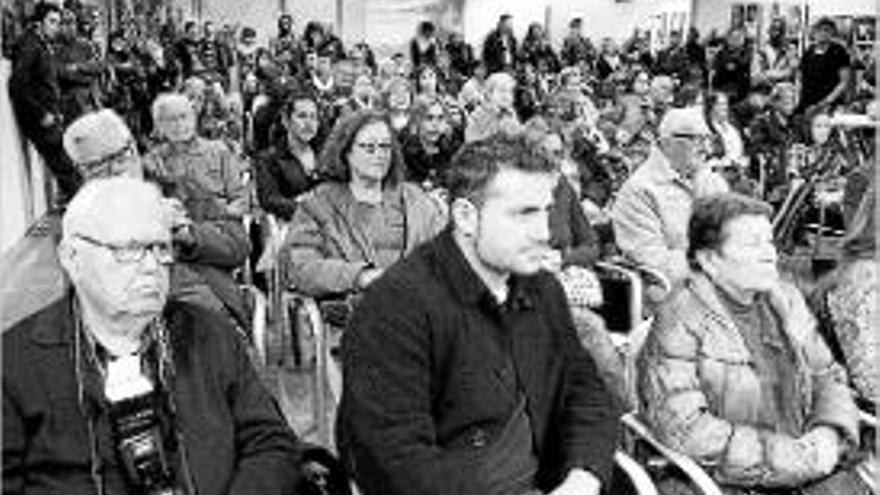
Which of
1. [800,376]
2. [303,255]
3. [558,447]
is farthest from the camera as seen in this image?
[303,255]

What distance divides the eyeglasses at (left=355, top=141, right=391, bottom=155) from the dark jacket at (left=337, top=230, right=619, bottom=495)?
143cm

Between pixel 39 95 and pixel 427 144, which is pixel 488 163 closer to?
pixel 427 144

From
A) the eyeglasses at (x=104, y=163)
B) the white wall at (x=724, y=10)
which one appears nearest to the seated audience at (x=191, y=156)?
the eyeglasses at (x=104, y=163)

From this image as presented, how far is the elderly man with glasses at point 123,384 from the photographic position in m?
1.86

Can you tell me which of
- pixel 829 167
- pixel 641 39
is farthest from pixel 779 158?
pixel 641 39

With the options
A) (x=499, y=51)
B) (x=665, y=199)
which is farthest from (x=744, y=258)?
(x=499, y=51)

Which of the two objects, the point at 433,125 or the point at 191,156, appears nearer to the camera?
the point at 191,156

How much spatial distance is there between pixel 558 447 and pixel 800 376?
54 centimetres

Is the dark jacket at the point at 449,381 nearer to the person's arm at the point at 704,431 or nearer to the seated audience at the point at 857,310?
the person's arm at the point at 704,431

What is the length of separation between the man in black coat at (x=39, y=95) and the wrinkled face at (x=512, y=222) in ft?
19.1

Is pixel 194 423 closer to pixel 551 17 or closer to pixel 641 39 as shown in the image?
pixel 641 39

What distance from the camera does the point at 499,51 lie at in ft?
41.8

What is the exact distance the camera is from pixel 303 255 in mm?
3516

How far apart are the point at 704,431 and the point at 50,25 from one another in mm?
6688
